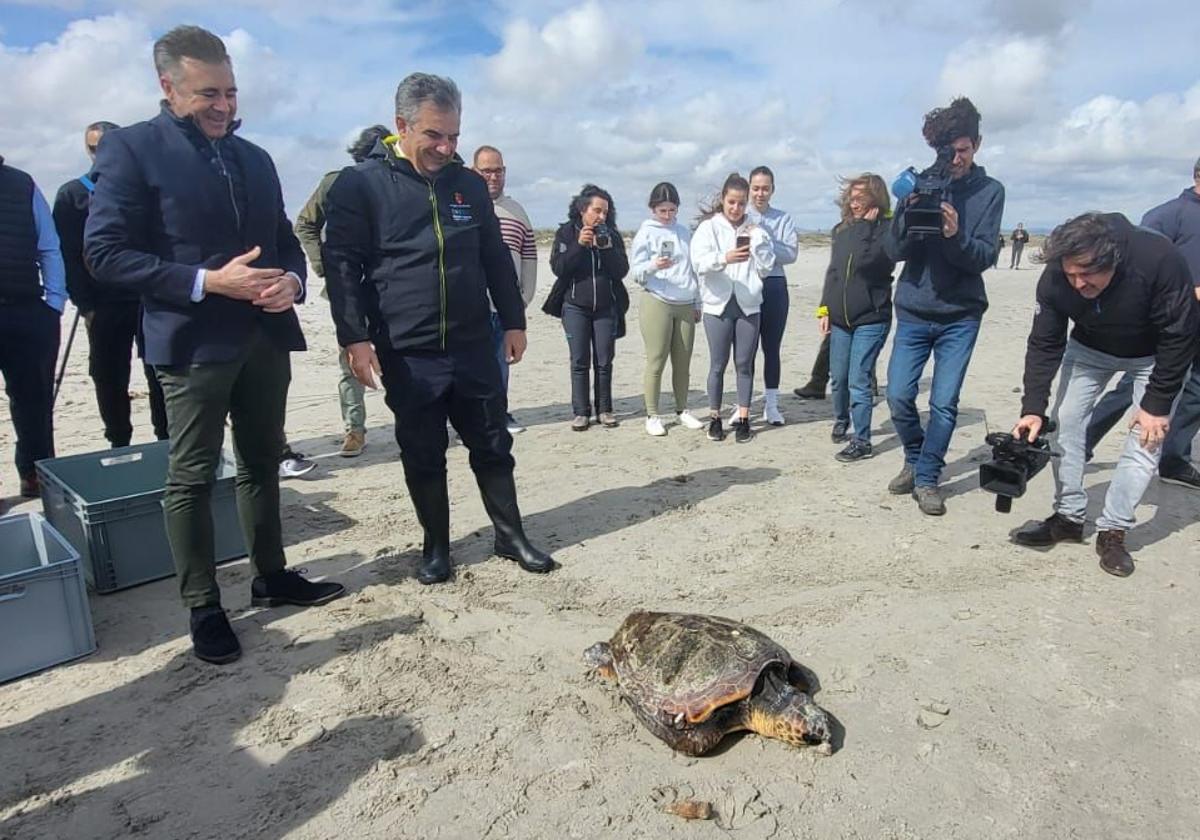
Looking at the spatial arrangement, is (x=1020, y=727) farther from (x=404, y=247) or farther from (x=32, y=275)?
(x=32, y=275)

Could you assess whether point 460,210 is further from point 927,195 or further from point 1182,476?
point 1182,476

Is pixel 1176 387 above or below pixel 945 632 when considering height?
above

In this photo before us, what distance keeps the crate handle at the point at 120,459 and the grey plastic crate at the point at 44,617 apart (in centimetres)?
103

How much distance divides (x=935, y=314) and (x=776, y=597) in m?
2.08

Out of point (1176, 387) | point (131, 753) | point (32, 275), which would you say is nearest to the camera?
point (131, 753)

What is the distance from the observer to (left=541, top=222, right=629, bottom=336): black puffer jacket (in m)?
6.32

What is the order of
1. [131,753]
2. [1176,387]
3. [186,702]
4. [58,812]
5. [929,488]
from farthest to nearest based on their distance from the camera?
[929,488] < [1176,387] < [186,702] < [131,753] < [58,812]

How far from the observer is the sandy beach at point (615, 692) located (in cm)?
237

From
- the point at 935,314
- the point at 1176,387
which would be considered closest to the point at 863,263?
the point at 935,314

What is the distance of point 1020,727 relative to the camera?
2736 mm

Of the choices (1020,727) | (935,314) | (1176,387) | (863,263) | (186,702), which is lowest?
(1020,727)

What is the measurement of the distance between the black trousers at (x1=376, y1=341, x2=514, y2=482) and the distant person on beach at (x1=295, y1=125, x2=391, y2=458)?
1.38 meters

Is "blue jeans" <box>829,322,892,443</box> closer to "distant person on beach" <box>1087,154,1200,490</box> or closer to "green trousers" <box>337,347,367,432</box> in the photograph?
"distant person on beach" <box>1087,154,1200,490</box>

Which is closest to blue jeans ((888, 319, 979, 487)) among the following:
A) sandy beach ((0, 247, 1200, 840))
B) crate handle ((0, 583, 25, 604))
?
sandy beach ((0, 247, 1200, 840))
